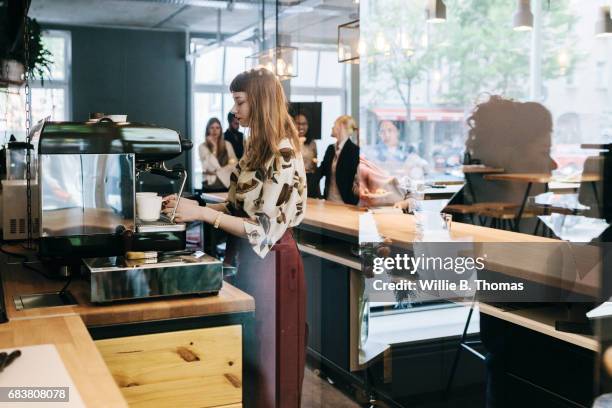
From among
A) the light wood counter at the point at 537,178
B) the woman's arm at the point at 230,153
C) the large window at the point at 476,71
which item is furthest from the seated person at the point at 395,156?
the woman's arm at the point at 230,153

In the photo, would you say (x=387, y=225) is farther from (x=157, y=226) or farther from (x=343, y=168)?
(x=157, y=226)

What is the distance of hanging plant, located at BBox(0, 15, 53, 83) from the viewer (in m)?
2.60

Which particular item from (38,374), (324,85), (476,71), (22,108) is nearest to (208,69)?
(324,85)

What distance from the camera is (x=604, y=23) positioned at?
309cm

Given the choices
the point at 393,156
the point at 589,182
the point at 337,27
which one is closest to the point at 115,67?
the point at 337,27

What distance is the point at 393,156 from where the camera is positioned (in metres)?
3.80

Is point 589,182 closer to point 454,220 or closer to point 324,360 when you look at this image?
point 454,220

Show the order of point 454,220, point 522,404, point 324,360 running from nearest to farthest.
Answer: point 522,404, point 454,220, point 324,360

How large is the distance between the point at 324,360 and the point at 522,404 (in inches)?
54.3

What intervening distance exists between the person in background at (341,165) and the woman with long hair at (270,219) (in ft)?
5.71

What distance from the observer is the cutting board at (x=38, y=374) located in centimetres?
99

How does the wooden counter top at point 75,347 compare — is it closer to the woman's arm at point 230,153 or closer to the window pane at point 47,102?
the window pane at point 47,102

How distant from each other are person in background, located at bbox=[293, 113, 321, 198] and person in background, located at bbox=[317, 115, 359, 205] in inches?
2.1

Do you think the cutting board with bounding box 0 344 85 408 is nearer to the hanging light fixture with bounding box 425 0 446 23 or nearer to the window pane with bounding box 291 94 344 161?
the hanging light fixture with bounding box 425 0 446 23
